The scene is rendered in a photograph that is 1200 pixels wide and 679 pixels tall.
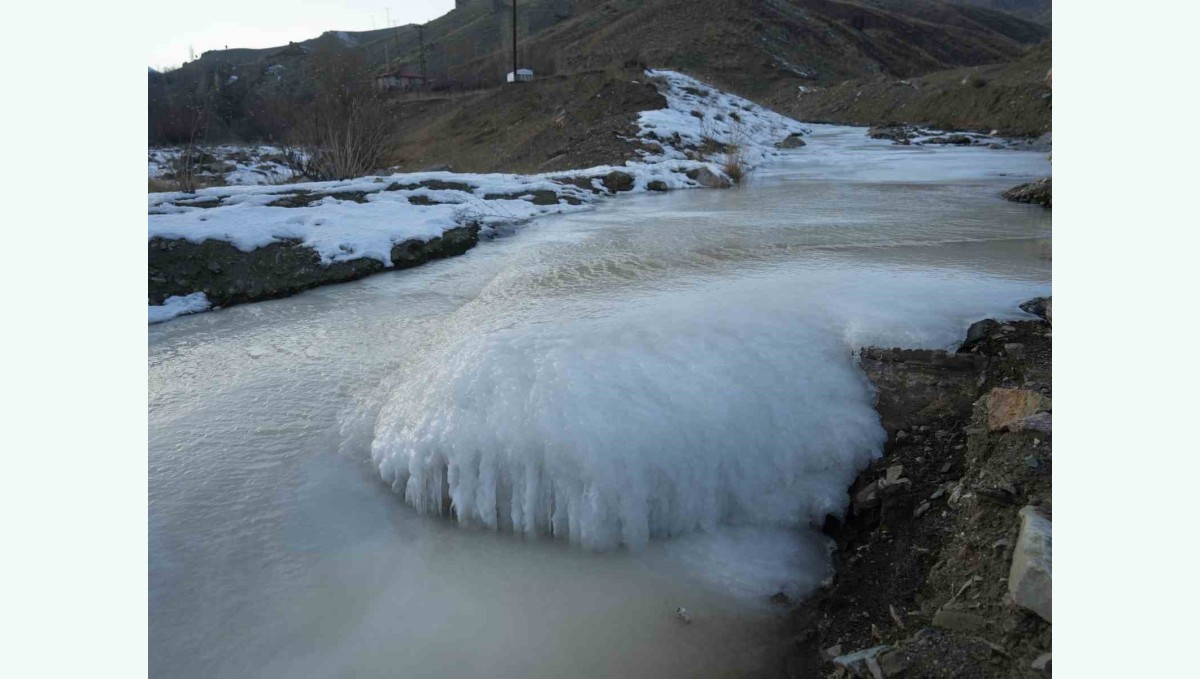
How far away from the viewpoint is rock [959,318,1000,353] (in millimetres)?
3121

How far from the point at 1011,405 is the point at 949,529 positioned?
54 cm

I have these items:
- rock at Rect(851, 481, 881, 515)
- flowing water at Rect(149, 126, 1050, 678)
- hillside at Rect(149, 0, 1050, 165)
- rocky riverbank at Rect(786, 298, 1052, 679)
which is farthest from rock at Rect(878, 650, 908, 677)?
hillside at Rect(149, 0, 1050, 165)

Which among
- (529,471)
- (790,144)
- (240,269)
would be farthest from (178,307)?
(790,144)

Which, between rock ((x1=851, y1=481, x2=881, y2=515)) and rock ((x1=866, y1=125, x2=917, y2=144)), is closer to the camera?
rock ((x1=851, y1=481, x2=881, y2=515))

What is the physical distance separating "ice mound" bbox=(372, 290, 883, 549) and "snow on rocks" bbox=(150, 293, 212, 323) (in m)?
2.85

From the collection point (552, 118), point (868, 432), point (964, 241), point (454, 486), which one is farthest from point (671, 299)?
point (552, 118)

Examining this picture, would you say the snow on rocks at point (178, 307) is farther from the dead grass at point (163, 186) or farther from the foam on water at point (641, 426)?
the dead grass at point (163, 186)

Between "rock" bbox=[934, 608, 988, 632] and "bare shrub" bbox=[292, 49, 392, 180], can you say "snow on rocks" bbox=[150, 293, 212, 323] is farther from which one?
"bare shrub" bbox=[292, 49, 392, 180]

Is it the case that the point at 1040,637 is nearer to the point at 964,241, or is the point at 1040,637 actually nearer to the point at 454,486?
the point at 454,486

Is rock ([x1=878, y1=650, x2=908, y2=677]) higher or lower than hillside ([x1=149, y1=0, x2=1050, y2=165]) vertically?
lower

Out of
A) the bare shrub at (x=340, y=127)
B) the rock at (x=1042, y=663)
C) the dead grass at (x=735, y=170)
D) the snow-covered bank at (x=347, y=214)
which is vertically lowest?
the rock at (x=1042, y=663)

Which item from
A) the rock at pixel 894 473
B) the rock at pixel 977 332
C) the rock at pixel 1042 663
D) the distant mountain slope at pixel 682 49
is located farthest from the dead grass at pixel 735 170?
the distant mountain slope at pixel 682 49

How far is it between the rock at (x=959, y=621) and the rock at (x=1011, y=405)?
0.84m

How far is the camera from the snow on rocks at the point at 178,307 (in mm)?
4973
